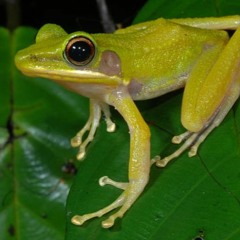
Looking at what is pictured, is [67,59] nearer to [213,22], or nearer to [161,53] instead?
[161,53]

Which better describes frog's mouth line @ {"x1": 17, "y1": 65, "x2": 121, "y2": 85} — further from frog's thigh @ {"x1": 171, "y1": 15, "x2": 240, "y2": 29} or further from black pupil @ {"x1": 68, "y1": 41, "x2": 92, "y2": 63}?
frog's thigh @ {"x1": 171, "y1": 15, "x2": 240, "y2": 29}

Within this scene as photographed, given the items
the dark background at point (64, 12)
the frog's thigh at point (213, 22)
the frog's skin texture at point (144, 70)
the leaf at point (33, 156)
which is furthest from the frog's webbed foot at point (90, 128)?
the dark background at point (64, 12)

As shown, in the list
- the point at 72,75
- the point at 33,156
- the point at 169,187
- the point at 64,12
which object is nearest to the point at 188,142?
the point at 169,187

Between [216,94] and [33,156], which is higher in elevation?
[216,94]

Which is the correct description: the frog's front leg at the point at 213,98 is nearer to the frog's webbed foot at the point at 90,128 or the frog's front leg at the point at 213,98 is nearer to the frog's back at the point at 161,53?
the frog's back at the point at 161,53

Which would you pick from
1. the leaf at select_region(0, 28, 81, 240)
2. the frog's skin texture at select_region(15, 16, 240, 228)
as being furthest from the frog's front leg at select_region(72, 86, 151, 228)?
the leaf at select_region(0, 28, 81, 240)
